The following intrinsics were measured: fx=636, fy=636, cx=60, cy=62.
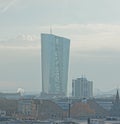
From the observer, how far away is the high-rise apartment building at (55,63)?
377 feet

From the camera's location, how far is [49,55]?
389 ft

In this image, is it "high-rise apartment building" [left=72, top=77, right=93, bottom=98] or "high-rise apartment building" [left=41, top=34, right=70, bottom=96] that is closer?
"high-rise apartment building" [left=41, top=34, right=70, bottom=96]

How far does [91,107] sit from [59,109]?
4.50 m

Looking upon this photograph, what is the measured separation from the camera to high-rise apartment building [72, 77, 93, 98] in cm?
12006

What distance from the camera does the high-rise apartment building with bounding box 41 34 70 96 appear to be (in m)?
115

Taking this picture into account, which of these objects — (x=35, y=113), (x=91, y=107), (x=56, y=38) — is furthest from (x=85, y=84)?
(x=35, y=113)

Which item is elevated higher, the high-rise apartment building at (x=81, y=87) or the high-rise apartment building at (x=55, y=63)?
the high-rise apartment building at (x=55, y=63)

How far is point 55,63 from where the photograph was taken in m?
116

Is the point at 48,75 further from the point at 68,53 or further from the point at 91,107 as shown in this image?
the point at 91,107

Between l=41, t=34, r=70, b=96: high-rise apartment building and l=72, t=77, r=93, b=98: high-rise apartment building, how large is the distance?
2.07 meters

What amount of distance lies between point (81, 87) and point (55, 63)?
9.08 m

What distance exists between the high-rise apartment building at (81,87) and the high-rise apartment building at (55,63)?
2075mm

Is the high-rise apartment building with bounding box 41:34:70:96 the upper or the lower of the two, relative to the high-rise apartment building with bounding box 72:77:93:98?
upper

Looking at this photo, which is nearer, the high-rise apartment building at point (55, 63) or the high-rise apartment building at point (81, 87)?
the high-rise apartment building at point (55, 63)
